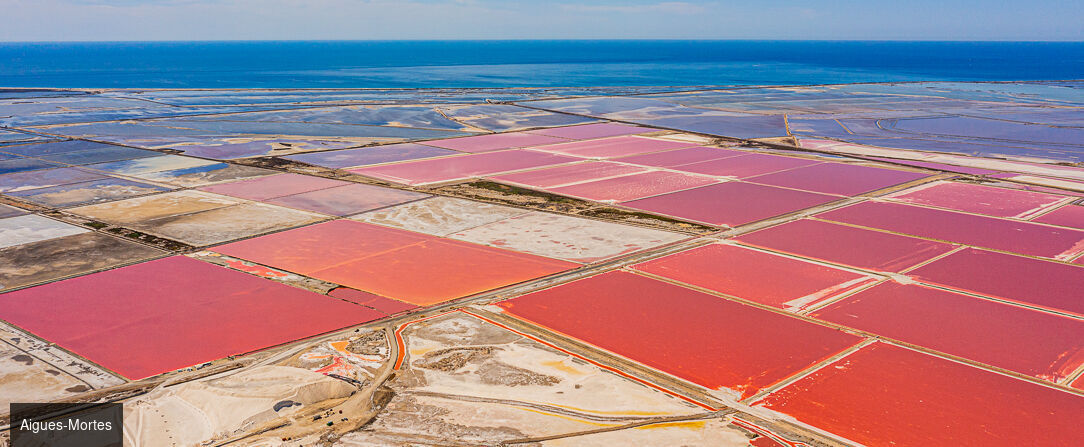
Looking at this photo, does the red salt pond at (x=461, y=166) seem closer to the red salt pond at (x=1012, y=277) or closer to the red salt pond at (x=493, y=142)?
the red salt pond at (x=493, y=142)

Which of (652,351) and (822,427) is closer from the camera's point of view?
(822,427)

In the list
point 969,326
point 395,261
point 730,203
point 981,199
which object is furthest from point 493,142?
point 969,326

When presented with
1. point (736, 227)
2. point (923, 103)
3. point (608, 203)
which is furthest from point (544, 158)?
point (923, 103)

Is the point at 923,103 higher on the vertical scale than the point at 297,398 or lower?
higher

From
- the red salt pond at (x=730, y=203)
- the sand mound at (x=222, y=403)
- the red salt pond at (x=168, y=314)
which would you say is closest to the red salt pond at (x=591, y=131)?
the red salt pond at (x=730, y=203)

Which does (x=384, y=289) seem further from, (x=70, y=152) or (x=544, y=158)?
(x=70, y=152)

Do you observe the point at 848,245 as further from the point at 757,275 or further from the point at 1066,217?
the point at 1066,217

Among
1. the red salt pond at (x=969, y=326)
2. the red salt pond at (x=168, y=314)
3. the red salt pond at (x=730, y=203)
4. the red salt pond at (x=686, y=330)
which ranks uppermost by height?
the red salt pond at (x=730, y=203)
